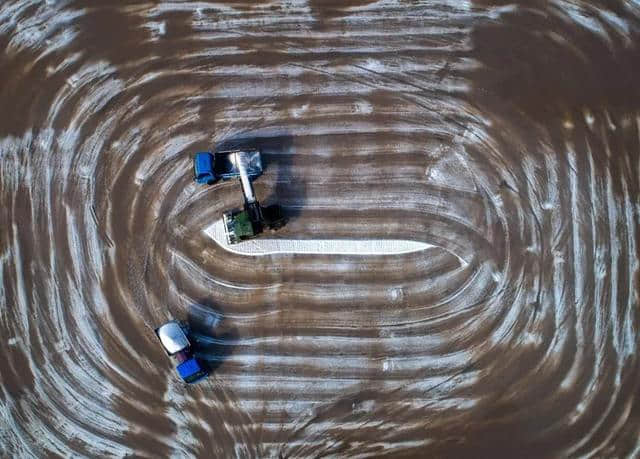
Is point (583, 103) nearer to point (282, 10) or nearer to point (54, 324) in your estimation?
point (282, 10)

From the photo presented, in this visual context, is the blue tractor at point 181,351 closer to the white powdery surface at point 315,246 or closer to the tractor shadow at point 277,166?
the white powdery surface at point 315,246

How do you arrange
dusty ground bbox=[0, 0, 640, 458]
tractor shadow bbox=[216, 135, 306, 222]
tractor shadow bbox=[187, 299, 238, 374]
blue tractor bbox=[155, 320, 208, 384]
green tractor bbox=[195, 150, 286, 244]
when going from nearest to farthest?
blue tractor bbox=[155, 320, 208, 384] < green tractor bbox=[195, 150, 286, 244] < dusty ground bbox=[0, 0, 640, 458] < tractor shadow bbox=[187, 299, 238, 374] < tractor shadow bbox=[216, 135, 306, 222]

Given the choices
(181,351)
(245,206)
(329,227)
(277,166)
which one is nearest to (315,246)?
(329,227)

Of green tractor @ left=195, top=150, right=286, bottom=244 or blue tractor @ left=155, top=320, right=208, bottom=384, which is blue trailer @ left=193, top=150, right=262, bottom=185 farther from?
blue tractor @ left=155, top=320, right=208, bottom=384

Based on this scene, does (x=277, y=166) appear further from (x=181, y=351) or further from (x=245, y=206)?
(x=181, y=351)

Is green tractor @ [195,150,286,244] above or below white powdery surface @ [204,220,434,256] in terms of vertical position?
above

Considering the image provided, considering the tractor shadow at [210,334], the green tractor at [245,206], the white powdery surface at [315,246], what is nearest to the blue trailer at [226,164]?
the green tractor at [245,206]

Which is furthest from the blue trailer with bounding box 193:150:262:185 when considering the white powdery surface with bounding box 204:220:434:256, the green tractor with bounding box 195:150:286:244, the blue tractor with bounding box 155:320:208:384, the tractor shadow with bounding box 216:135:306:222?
the blue tractor with bounding box 155:320:208:384
